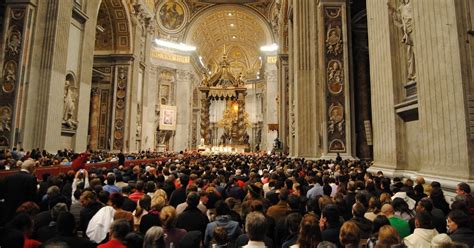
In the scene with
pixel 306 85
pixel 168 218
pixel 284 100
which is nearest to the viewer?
pixel 168 218

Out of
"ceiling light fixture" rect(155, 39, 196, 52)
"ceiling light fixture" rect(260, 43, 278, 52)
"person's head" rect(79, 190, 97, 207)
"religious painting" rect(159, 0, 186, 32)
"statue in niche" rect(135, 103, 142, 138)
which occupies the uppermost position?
"religious painting" rect(159, 0, 186, 32)

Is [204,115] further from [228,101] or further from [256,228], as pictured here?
[256,228]

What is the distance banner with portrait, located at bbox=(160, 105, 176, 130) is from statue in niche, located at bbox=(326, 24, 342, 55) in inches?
799

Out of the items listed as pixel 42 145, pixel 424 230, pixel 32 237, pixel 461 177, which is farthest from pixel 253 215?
pixel 42 145

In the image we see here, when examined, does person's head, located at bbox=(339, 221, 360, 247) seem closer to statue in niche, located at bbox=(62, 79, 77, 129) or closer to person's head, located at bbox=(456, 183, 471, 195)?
person's head, located at bbox=(456, 183, 471, 195)

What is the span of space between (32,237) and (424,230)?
3432 mm

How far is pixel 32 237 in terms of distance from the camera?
2850 millimetres

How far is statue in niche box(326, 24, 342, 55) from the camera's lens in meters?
11.7

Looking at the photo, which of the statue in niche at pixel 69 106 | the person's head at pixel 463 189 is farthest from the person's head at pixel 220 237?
the statue in niche at pixel 69 106

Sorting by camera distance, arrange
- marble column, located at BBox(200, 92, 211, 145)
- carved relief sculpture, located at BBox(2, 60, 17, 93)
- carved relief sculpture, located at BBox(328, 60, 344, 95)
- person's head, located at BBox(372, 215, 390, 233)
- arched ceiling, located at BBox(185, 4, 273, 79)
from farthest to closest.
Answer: arched ceiling, located at BBox(185, 4, 273, 79) < marble column, located at BBox(200, 92, 211, 145) < carved relief sculpture, located at BBox(2, 60, 17, 93) < carved relief sculpture, located at BBox(328, 60, 344, 95) < person's head, located at BBox(372, 215, 390, 233)

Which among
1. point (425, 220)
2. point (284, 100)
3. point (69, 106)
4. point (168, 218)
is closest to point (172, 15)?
point (284, 100)

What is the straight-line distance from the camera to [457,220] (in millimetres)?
2420

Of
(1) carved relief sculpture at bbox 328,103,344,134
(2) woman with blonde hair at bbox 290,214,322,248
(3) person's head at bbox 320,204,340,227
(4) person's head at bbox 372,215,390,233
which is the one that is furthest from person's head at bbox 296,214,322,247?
(1) carved relief sculpture at bbox 328,103,344,134

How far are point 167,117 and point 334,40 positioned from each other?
808 inches
